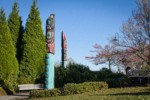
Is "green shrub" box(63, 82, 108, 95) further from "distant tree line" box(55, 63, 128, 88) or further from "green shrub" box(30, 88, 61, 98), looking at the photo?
"distant tree line" box(55, 63, 128, 88)

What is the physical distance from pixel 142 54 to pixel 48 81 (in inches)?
355

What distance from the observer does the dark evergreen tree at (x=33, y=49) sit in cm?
3412

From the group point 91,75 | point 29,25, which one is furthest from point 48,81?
point 29,25

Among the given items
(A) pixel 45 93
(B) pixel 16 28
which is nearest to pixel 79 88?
(A) pixel 45 93

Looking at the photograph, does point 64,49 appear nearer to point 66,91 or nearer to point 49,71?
point 49,71

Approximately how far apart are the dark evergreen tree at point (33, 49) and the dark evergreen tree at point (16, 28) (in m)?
2.07

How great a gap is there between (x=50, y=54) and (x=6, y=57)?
8146 mm

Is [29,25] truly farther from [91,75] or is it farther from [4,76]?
[91,75]

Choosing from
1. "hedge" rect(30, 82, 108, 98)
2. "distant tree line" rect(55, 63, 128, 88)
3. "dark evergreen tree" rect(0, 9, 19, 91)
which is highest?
"dark evergreen tree" rect(0, 9, 19, 91)

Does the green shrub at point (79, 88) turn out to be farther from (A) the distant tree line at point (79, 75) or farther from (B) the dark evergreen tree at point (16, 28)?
(B) the dark evergreen tree at point (16, 28)

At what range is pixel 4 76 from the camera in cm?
3262

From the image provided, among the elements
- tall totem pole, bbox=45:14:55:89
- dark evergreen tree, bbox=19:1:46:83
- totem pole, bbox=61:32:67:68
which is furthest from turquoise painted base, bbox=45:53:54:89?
totem pole, bbox=61:32:67:68

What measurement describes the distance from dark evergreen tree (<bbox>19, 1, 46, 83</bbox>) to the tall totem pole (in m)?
7.30

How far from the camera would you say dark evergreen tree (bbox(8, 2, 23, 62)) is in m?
36.8
